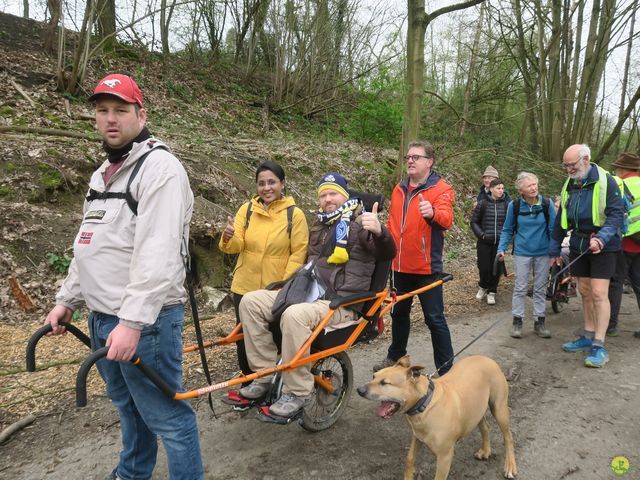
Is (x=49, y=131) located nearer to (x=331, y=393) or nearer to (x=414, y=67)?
(x=331, y=393)

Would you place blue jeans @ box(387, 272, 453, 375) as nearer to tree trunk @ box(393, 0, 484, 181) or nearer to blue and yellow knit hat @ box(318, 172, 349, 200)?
blue and yellow knit hat @ box(318, 172, 349, 200)

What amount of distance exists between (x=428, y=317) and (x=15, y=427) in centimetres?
358

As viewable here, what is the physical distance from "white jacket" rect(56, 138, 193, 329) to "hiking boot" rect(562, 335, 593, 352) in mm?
4814

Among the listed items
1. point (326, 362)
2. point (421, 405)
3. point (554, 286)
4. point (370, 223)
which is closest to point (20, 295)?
point (326, 362)

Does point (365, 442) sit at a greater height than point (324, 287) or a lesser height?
lesser

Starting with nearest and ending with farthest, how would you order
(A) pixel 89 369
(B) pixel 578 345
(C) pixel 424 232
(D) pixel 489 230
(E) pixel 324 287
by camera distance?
1. (A) pixel 89 369
2. (E) pixel 324 287
3. (C) pixel 424 232
4. (B) pixel 578 345
5. (D) pixel 489 230

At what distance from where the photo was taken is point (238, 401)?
10.8 ft

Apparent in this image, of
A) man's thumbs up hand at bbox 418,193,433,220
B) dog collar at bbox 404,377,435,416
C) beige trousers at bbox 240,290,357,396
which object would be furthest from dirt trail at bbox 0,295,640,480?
man's thumbs up hand at bbox 418,193,433,220

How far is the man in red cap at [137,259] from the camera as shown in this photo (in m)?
2.00

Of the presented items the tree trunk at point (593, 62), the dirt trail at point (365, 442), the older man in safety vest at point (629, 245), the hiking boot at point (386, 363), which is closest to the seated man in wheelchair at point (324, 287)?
the dirt trail at point (365, 442)

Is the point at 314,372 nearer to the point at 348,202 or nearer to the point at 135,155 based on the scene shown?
the point at 348,202

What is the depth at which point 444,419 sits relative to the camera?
274cm

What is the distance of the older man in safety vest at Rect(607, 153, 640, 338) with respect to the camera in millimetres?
5652

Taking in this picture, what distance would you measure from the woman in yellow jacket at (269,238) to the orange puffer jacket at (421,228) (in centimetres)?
112
